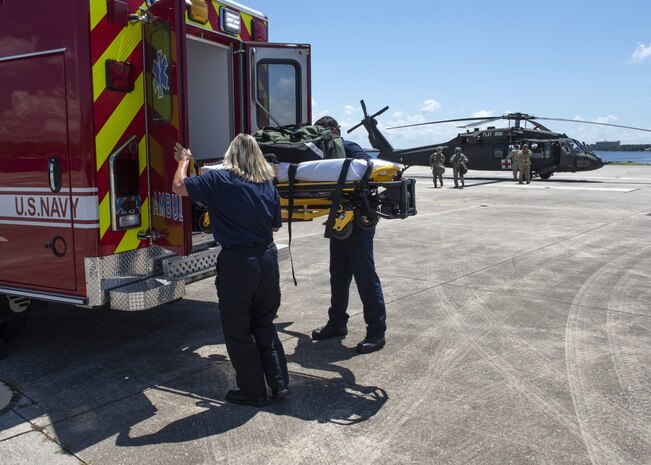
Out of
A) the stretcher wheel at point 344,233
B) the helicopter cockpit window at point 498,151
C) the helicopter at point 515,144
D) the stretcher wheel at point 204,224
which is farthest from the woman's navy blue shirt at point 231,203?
the helicopter cockpit window at point 498,151

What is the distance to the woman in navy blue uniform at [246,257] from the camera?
3.78 m

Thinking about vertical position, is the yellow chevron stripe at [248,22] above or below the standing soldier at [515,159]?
above

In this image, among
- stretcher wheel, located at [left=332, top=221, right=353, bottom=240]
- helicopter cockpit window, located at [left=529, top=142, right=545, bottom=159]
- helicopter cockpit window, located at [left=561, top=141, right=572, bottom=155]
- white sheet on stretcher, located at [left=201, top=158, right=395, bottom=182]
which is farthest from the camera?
helicopter cockpit window, located at [left=529, top=142, right=545, bottom=159]

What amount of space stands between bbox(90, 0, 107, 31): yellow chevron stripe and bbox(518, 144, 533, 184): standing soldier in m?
23.1

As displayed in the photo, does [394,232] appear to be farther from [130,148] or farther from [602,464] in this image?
[602,464]

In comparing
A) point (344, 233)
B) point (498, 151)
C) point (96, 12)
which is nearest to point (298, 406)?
point (344, 233)

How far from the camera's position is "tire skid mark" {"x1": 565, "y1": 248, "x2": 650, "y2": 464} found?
336 centimetres

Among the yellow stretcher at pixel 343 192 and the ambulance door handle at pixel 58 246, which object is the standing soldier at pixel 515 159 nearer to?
the yellow stretcher at pixel 343 192

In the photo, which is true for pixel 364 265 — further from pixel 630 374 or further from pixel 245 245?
pixel 630 374

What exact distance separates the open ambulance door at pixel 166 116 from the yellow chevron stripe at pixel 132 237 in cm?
5

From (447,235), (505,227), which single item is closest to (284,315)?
(447,235)

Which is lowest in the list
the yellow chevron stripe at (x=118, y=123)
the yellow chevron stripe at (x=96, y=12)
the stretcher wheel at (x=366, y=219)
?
the stretcher wheel at (x=366, y=219)

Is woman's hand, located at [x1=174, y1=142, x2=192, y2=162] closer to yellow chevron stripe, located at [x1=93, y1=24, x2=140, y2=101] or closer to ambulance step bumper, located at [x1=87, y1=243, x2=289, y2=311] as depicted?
yellow chevron stripe, located at [x1=93, y1=24, x2=140, y2=101]

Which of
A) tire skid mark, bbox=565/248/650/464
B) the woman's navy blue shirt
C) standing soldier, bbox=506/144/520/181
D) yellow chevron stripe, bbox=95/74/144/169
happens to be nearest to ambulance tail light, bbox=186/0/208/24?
yellow chevron stripe, bbox=95/74/144/169
